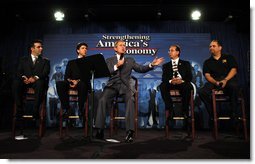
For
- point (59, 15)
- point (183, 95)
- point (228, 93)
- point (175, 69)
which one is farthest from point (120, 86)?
point (59, 15)

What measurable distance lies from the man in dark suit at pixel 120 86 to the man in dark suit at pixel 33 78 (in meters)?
0.91

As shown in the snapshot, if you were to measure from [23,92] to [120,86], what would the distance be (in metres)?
1.39

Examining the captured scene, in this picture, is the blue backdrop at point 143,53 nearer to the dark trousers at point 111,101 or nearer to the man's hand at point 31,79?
the man's hand at point 31,79

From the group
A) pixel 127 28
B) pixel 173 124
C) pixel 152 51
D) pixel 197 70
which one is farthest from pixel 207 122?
pixel 127 28

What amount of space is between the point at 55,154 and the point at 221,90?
242cm

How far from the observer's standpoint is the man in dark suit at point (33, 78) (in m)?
3.58

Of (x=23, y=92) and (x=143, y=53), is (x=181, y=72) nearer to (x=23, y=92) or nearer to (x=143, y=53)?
(x=143, y=53)

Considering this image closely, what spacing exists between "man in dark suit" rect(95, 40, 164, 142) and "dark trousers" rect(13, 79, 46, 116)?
2.94 feet

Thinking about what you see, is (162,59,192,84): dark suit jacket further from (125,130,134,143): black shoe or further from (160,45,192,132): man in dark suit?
(125,130,134,143): black shoe

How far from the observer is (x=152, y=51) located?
19.0 feet

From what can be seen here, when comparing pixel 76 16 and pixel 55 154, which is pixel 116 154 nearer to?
pixel 55 154

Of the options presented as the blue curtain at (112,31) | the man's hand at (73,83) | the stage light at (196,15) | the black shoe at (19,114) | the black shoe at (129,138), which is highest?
the stage light at (196,15)

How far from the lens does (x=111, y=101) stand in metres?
3.55

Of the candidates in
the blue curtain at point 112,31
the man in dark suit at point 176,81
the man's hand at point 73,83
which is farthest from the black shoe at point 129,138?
the blue curtain at point 112,31
